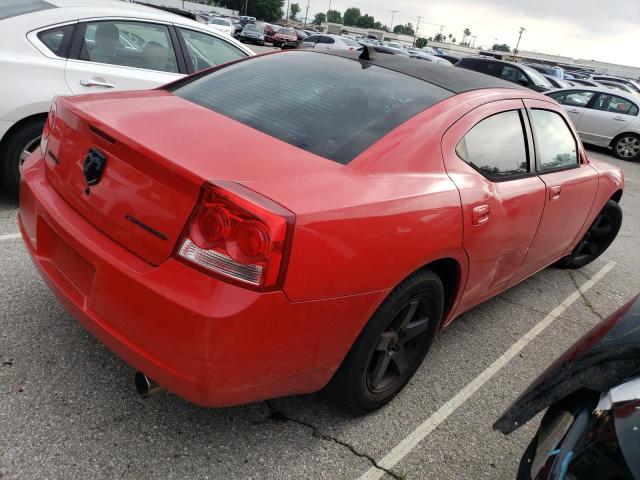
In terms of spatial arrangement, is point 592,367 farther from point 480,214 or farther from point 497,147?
point 497,147

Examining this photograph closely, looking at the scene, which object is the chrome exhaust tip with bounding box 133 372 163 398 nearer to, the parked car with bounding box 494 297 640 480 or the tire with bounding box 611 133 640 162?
the parked car with bounding box 494 297 640 480

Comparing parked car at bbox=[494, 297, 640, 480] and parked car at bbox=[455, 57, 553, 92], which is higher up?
parked car at bbox=[494, 297, 640, 480]

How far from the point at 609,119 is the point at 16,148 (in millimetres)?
13092

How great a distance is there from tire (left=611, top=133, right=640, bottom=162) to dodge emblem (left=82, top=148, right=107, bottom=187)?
542 inches

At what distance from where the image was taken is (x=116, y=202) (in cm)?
200

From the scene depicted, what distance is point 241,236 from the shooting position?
1.76m

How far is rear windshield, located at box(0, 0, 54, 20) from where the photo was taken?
407 cm

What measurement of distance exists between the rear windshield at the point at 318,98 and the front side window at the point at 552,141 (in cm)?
98

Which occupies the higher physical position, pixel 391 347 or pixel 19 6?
pixel 19 6

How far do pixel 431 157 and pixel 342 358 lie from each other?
99cm

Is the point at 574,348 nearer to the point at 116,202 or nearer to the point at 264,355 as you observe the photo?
the point at 264,355

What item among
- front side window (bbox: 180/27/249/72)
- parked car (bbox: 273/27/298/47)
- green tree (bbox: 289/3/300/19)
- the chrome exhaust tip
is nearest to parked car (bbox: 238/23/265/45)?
parked car (bbox: 273/27/298/47)

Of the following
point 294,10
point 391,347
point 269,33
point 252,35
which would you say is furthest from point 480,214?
point 294,10

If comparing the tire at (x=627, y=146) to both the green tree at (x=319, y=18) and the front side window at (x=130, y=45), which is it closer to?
the front side window at (x=130, y=45)
